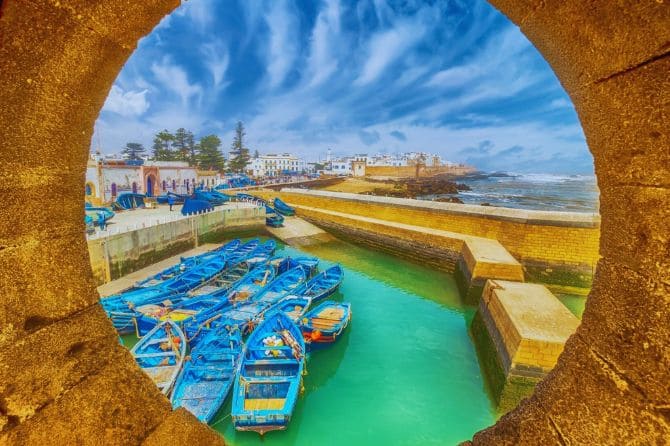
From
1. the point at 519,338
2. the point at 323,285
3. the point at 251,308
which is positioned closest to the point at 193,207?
the point at 323,285

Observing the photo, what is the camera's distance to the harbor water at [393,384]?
5.95m

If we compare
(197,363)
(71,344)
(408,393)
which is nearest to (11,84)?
(71,344)

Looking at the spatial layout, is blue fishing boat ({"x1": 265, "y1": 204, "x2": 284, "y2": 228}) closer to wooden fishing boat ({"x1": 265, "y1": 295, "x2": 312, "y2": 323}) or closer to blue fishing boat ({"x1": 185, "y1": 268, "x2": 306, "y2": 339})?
blue fishing boat ({"x1": 185, "y1": 268, "x2": 306, "y2": 339})

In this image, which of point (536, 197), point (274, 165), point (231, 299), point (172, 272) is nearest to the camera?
point (231, 299)

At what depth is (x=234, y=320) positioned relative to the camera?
8.62 m

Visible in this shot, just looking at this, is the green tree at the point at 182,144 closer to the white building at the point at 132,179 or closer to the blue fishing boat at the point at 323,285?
the white building at the point at 132,179

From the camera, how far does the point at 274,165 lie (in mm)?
86250

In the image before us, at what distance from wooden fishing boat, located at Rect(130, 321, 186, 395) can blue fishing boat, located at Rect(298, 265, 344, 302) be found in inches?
174

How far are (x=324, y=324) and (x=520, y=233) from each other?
32.5ft

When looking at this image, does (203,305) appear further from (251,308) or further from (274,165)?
(274,165)

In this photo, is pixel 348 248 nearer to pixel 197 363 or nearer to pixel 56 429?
pixel 197 363

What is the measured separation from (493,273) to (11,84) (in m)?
11.7

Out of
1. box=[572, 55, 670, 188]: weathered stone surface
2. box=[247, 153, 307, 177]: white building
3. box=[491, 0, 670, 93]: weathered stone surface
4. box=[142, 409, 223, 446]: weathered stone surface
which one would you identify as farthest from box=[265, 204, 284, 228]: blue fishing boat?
box=[247, 153, 307, 177]: white building

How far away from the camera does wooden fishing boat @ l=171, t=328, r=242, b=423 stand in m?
5.86
